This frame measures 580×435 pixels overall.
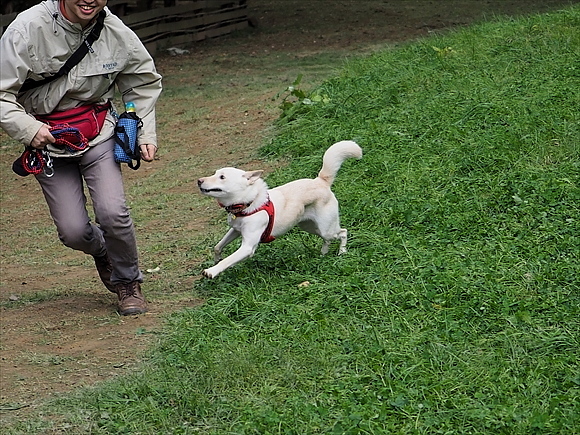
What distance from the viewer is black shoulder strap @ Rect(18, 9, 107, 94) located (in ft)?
17.1

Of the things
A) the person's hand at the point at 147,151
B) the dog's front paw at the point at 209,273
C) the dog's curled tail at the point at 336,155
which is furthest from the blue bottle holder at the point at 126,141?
the dog's curled tail at the point at 336,155

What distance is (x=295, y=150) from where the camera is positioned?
A: 889 cm

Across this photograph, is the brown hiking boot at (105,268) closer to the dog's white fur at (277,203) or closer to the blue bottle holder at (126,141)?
the dog's white fur at (277,203)

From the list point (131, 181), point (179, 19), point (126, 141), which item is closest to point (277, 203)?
point (126, 141)

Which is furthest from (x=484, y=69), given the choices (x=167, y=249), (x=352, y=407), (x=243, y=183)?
(x=352, y=407)

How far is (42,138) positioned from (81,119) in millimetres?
309

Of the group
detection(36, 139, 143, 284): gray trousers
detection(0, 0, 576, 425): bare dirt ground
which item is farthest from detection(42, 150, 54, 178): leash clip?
detection(0, 0, 576, 425): bare dirt ground

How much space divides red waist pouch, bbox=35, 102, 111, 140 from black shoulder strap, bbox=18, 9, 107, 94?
0.18 meters

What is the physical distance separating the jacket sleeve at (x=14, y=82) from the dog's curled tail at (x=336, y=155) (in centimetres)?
186

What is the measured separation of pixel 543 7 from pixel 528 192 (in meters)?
12.2

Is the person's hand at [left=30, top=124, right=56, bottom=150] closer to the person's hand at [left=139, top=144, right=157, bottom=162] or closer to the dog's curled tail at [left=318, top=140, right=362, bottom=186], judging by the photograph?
the person's hand at [left=139, top=144, right=157, bottom=162]

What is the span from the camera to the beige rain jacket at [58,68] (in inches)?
199

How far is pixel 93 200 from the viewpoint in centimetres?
550

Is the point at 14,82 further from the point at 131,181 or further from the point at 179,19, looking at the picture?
the point at 179,19
